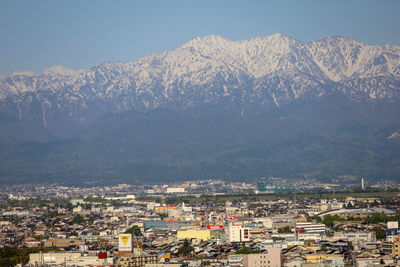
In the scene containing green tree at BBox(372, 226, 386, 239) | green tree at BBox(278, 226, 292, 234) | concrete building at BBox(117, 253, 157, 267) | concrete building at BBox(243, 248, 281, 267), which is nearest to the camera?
concrete building at BBox(243, 248, 281, 267)

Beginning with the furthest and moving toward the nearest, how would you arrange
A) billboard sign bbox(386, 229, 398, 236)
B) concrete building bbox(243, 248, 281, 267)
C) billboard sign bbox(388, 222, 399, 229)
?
billboard sign bbox(388, 222, 399, 229), billboard sign bbox(386, 229, 398, 236), concrete building bbox(243, 248, 281, 267)

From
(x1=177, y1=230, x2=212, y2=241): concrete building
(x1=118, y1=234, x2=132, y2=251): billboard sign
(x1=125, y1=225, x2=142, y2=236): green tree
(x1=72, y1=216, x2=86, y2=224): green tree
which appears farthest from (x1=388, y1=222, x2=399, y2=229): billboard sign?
(x1=72, y1=216, x2=86, y2=224): green tree

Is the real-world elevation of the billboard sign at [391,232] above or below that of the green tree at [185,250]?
above

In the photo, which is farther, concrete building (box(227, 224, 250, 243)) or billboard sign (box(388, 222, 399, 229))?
billboard sign (box(388, 222, 399, 229))

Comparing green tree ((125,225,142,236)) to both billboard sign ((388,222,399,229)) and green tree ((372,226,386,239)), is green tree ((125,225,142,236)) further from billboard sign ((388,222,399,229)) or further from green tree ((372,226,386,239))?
billboard sign ((388,222,399,229))

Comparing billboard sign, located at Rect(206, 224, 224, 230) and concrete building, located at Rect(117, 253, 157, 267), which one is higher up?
billboard sign, located at Rect(206, 224, 224, 230)

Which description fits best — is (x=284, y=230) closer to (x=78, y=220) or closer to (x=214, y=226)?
(x=214, y=226)

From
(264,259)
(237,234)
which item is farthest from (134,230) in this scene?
(264,259)

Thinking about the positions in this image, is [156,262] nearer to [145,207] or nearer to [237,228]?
[237,228]

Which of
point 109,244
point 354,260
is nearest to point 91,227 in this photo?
point 109,244

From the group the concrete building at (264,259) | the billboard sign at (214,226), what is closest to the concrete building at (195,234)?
the billboard sign at (214,226)

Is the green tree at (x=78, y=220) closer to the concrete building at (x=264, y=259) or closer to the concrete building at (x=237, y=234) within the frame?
the concrete building at (x=237, y=234)
